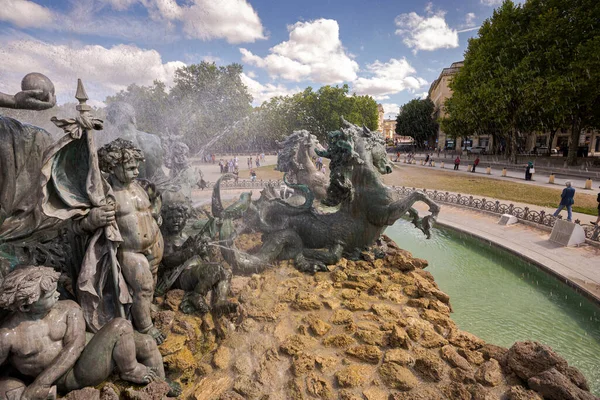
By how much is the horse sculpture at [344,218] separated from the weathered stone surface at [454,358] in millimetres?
2397

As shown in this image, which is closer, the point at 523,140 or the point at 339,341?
the point at 339,341

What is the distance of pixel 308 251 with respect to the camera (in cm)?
587

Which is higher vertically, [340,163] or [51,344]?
[340,163]

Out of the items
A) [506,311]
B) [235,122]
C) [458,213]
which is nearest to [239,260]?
[506,311]

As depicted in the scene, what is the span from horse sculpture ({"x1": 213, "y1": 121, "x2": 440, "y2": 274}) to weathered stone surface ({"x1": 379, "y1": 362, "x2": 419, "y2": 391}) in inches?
89.9

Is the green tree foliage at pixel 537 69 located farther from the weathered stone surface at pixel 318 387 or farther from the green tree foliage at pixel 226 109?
the weathered stone surface at pixel 318 387

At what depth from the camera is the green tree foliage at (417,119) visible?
56.8 meters

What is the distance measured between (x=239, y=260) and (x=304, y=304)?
54.9 inches

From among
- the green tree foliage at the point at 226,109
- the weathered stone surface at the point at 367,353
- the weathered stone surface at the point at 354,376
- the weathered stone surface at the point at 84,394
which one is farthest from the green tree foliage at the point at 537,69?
the weathered stone surface at the point at 84,394

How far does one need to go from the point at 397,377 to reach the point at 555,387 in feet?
4.68

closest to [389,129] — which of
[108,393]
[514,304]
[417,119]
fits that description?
[417,119]

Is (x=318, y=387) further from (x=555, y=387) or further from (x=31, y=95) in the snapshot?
(x=31, y=95)

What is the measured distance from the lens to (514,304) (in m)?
5.93

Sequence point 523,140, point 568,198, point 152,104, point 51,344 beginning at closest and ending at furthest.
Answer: point 51,344, point 568,198, point 152,104, point 523,140
